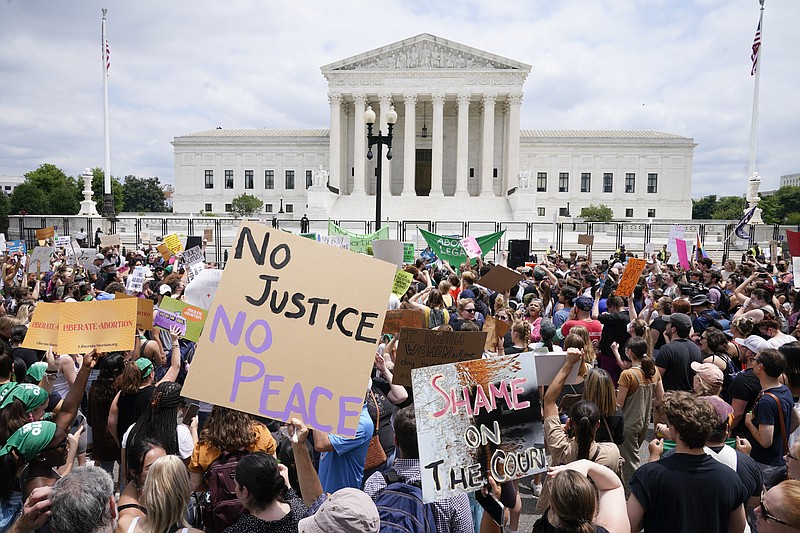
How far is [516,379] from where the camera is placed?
3.54 meters

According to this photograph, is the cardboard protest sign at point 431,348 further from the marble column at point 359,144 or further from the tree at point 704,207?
the tree at point 704,207

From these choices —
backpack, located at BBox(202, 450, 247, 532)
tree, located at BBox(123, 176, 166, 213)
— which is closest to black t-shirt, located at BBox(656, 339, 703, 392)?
backpack, located at BBox(202, 450, 247, 532)

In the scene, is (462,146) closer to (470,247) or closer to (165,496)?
(470,247)

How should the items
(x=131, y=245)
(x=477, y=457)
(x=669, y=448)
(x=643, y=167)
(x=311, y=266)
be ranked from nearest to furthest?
(x=477, y=457) < (x=311, y=266) < (x=669, y=448) < (x=131, y=245) < (x=643, y=167)

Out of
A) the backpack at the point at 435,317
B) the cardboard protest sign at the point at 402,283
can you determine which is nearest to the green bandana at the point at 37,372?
the backpack at the point at 435,317

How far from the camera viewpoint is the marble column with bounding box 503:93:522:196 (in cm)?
5631

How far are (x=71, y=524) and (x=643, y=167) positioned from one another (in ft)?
230

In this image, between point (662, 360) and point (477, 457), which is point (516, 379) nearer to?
point (477, 457)

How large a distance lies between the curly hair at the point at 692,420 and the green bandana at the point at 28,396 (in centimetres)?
406

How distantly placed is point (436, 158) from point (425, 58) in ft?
30.2

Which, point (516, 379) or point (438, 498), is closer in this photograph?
point (438, 498)

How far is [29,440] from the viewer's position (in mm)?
3410

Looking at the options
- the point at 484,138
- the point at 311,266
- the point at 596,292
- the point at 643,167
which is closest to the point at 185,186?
the point at 484,138

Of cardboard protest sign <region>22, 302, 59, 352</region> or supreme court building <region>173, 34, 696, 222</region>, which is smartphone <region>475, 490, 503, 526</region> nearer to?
cardboard protest sign <region>22, 302, 59, 352</region>
